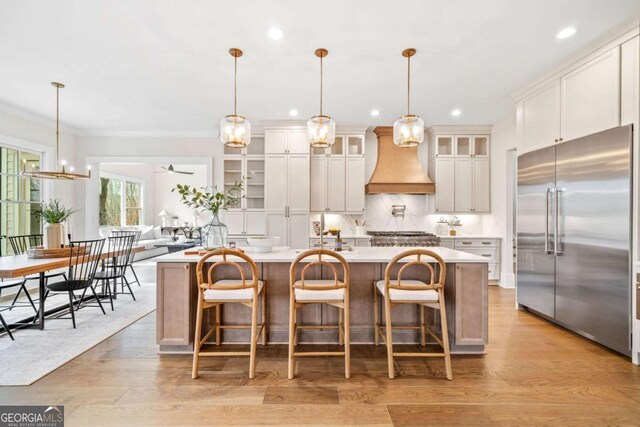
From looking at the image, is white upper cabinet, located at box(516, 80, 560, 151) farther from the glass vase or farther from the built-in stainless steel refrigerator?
the glass vase

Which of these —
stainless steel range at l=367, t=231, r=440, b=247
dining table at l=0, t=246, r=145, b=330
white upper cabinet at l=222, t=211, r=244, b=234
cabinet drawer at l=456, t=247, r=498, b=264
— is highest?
white upper cabinet at l=222, t=211, r=244, b=234

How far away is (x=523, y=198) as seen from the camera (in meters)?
3.78

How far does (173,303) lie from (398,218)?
425 cm

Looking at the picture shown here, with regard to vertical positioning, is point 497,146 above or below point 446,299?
above

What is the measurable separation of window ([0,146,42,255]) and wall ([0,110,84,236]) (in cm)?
15

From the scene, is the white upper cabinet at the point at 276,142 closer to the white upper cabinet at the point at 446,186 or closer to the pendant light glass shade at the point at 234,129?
the pendant light glass shade at the point at 234,129

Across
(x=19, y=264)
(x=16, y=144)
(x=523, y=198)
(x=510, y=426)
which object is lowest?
(x=510, y=426)

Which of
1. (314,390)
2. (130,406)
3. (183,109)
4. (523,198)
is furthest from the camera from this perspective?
(183,109)

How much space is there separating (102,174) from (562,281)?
9822 mm

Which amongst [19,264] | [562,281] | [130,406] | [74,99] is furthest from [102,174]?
[562,281]

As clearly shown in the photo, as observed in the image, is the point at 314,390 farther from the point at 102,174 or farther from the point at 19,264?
the point at 102,174

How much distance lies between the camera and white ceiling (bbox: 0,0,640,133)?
94.2 inches

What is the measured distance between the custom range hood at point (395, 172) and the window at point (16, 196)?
549 cm

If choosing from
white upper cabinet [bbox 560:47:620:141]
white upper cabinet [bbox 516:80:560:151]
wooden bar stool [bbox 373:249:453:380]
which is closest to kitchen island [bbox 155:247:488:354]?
wooden bar stool [bbox 373:249:453:380]
